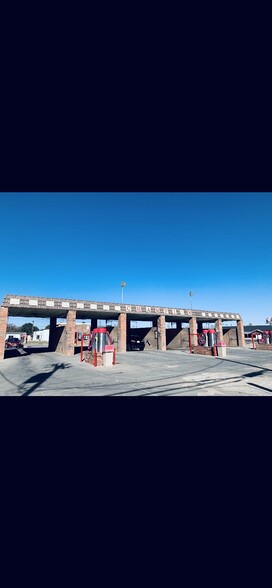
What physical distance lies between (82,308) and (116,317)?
8066 millimetres

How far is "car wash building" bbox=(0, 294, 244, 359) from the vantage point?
72.9 feet

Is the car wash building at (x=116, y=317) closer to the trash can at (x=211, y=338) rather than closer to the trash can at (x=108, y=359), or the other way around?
the trash can at (x=211, y=338)

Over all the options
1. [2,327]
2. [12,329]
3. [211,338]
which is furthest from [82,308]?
[12,329]

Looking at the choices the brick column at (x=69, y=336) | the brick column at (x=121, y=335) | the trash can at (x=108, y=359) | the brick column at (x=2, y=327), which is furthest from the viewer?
the brick column at (x=121, y=335)

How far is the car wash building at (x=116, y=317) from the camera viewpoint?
22.2m

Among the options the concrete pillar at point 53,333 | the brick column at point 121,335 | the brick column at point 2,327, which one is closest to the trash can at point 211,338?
the brick column at point 121,335

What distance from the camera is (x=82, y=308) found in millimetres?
25141

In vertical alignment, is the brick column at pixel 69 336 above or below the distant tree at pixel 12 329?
below

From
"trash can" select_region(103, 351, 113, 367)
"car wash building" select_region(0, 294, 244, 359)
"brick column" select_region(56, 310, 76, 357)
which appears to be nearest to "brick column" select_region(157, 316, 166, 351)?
"car wash building" select_region(0, 294, 244, 359)

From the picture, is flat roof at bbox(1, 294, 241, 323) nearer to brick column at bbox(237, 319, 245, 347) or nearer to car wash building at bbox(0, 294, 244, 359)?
car wash building at bbox(0, 294, 244, 359)

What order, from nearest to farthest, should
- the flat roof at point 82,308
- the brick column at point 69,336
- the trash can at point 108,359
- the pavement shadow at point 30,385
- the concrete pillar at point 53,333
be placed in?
the pavement shadow at point 30,385 → the trash can at point 108,359 → the flat roof at point 82,308 → the brick column at point 69,336 → the concrete pillar at point 53,333
